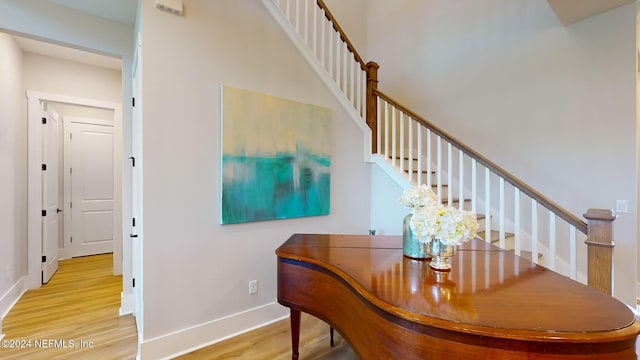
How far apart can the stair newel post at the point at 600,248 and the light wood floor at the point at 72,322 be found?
3343 mm

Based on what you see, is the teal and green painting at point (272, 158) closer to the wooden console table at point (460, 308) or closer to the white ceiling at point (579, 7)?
the wooden console table at point (460, 308)

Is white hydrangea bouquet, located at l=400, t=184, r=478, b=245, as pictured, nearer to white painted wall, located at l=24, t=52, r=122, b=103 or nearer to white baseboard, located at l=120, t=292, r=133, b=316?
white baseboard, located at l=120, t=292, r=133, b=316

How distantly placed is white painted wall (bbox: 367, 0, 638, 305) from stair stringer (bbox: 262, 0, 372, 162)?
4.20 ft

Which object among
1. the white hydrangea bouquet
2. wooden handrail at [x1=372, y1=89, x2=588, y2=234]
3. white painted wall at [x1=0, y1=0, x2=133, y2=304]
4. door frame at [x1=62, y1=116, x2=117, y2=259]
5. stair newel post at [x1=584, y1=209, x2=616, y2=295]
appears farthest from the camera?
door frame at [x1=62, y1=116, x2=117, y2=259]

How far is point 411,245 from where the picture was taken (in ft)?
5.31

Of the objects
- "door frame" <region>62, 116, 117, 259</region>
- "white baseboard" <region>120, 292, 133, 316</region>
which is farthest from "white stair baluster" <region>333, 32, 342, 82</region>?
"door frame" <region>62, 116, 117, 259</region>

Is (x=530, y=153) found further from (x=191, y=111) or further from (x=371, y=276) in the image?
(x=191, y=111)

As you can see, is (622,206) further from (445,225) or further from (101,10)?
(101,10)

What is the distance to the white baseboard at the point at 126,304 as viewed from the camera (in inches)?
111

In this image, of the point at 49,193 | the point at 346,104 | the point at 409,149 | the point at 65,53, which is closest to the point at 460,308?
the point at 409,149

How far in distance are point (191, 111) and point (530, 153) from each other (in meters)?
3.48

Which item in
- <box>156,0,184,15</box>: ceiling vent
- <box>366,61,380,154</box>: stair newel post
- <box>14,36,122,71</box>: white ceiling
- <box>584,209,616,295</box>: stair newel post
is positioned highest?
<box>14,36,122,71</box>: white ceiling

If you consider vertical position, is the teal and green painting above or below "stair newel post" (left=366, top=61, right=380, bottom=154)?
below

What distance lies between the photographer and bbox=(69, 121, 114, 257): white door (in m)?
4.81
